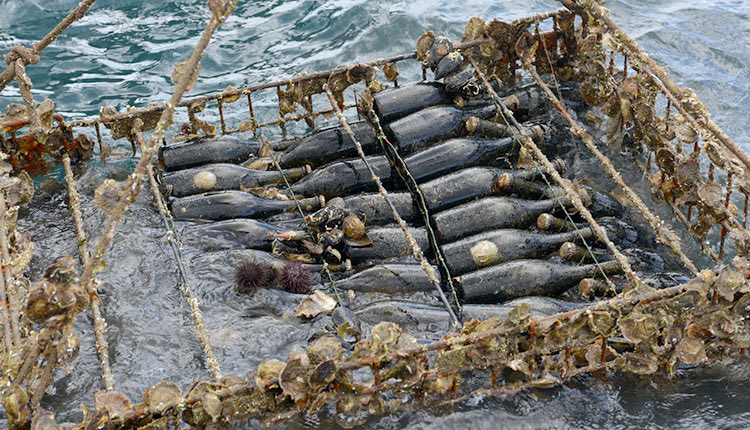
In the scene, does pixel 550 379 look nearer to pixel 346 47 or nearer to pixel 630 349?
pixel 630 349

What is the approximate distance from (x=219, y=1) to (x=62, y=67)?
728 centimetres

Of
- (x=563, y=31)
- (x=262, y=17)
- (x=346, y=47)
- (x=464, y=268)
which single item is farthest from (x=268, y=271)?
(x=262, y=17)

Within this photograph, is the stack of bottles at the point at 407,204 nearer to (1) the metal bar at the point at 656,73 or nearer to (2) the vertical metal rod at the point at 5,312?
(1) the metal bar at the point at 656,73

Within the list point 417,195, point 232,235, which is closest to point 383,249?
point 417,195

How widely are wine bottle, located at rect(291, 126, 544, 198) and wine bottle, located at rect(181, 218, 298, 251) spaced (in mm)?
502

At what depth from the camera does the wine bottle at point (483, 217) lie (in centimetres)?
459

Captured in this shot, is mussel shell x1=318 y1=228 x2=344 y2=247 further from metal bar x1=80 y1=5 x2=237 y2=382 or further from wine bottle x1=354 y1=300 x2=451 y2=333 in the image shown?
metal bar x1=80 y1=5 x2=237 y2=382

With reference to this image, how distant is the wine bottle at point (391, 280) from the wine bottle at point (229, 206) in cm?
77

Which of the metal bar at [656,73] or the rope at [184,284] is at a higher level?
the metal bar at [656,73]

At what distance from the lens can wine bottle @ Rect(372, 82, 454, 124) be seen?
541 cm

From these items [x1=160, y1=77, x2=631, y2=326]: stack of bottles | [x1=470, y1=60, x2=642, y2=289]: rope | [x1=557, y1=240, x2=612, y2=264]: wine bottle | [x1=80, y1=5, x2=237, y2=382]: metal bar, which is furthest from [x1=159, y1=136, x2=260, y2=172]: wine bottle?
[x1=80, y1=5, x2=237, y2=382]: metal bar

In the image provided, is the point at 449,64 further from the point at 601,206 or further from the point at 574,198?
the point at 574,198

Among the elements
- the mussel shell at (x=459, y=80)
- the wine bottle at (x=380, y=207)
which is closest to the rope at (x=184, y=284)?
the wine bottle at (x=380, y=207)

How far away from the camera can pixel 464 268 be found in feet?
14.5
